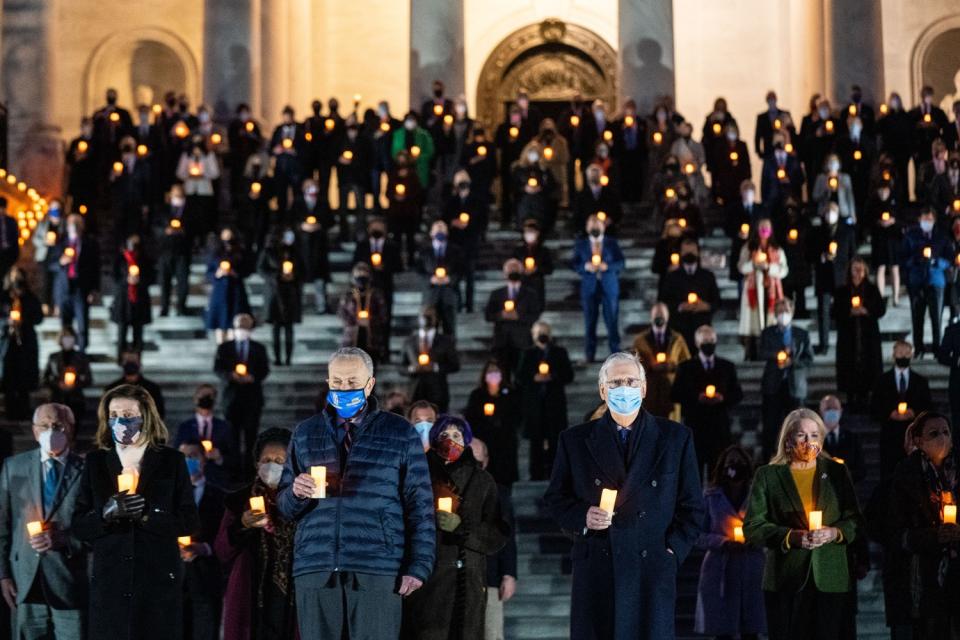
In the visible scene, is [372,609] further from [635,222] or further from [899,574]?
[635,222]

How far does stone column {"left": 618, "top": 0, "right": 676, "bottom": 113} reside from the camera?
29.4 meters

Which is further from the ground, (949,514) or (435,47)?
(435,47)

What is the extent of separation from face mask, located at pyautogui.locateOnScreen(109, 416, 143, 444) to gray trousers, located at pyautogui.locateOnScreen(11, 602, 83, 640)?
2.18 m

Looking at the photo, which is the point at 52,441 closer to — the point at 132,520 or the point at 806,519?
the point at 132,520

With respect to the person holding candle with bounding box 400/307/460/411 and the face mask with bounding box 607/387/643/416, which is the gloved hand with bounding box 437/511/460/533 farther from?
the person holding candle with bounding box 400/307/460/411

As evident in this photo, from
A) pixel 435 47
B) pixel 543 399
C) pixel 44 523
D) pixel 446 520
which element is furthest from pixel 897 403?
pixel 435 47

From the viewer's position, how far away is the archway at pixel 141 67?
36.7 metres

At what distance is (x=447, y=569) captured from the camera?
1070 cm

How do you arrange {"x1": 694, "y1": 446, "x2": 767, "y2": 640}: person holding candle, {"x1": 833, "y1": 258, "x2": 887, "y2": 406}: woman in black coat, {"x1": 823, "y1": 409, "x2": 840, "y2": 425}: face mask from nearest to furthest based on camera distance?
{"x1": 694, "y1": 446, "x2": 767, "y2": 640}: person holding candle, {"x1": 823, "y1": 409, "x2": 840, "y2": 425}: face mask, {"x1": 833, "y1": 258, "x2": 887, "y2": 406}: woman in black coat

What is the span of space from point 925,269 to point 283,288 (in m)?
7.22

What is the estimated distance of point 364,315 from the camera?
787 inches

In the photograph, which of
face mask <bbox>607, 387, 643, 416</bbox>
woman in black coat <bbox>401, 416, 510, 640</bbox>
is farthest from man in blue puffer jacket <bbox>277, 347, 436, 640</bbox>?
woman in black coat <bbox>401, 416, 510, 640</bbox>


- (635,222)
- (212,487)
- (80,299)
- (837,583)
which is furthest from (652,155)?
(837,583)

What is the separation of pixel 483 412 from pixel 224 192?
11.5 meters
